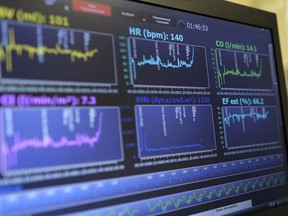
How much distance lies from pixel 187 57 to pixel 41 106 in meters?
0.32

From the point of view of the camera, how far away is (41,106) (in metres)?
0.51

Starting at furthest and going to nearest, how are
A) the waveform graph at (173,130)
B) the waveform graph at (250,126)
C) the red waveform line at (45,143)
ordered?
the waveform graph at (250,126), the waveform graph at (173,130), the red waveform line at (45,143)

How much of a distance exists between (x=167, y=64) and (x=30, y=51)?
265 mm

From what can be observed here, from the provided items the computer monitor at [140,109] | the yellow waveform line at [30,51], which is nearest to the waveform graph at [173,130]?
the computer monitor at [140,109]

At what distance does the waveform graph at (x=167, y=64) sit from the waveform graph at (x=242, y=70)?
0.18ft

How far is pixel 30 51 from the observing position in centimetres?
52

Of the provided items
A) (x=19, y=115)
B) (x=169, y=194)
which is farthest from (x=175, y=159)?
(x=19, y=115)

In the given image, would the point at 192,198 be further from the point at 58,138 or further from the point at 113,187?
the point at 58,138

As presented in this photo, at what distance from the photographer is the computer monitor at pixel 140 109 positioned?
19.8 inches

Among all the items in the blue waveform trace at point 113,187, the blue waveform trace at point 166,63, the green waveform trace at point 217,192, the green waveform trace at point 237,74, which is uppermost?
the blue waveform trace at point 166,63

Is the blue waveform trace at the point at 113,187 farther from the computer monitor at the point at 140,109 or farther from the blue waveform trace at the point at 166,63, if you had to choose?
the blue waveform trace at the point at 166,63

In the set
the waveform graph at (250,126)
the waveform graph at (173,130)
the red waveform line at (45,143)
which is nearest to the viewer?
the red waveform line at (45,143)

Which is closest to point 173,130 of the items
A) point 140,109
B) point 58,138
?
point 140,109

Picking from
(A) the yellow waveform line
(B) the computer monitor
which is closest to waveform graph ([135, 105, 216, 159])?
(B) the computer monitor
